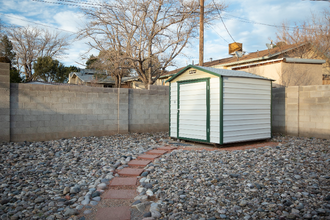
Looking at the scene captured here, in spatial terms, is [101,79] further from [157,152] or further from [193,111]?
[157,152]

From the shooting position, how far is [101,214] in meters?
2.73

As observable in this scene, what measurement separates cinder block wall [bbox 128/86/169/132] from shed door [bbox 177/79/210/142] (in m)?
1.79

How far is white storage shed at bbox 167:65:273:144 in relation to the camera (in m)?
6.02

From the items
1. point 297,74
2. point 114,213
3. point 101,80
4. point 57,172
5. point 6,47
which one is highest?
point 6,47

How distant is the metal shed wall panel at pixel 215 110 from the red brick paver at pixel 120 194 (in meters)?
3.23

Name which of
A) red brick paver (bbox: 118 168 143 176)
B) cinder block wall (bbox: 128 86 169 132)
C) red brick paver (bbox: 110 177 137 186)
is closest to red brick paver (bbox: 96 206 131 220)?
red brick paver (bbox: 110 177 137 186)

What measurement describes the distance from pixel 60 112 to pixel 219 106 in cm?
474

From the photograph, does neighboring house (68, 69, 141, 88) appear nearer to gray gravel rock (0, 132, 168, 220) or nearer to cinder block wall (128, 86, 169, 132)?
cinder block wall (128, 86, 169, 132)

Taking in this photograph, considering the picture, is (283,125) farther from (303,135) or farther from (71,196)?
(71,196)

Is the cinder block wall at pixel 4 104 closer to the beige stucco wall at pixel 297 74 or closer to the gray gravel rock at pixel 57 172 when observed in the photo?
the gray gravel rock at pixel 57 172

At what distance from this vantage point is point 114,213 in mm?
2750

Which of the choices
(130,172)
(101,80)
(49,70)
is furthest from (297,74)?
(49,70)

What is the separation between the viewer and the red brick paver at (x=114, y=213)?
2646mm

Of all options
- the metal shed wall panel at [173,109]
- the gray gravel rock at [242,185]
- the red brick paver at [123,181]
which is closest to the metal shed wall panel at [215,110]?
the gray gravel rock at [242,185]
